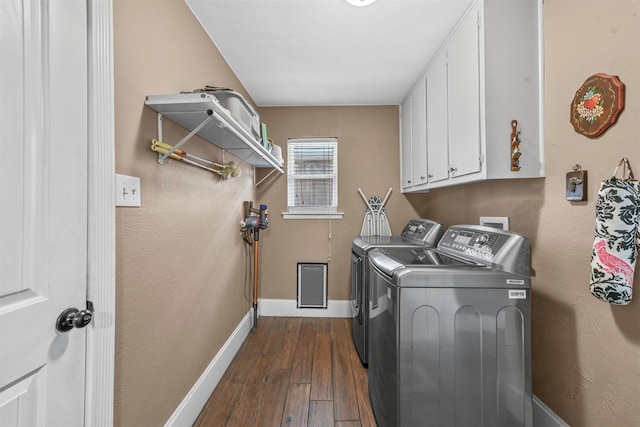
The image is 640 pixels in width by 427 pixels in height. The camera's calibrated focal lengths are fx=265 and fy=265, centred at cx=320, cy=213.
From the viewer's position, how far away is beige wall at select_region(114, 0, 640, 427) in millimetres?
1054

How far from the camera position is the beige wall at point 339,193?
10.0 ft

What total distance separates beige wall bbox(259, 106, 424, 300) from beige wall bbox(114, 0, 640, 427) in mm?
1105

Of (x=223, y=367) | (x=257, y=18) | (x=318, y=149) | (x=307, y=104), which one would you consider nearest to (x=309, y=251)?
(x=318, y=149)

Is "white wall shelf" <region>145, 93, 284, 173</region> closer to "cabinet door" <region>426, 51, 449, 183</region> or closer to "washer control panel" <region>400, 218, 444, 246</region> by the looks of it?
"cabinet door" <region>426, 51, 449, 183</region>

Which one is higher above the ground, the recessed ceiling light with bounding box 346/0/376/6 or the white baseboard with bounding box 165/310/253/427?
the recessed ceiling light with bounding box 346/0/376/6

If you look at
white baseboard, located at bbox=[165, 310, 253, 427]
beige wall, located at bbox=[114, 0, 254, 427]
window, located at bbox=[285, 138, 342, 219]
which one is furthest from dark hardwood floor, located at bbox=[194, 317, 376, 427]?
window, located at bbox=[285, 138, 342, 219]

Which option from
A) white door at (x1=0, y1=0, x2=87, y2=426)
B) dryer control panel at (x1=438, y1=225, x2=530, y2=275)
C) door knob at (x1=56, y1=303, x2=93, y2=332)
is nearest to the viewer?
white door at (x1=0, y1=0, x2=87, y2=426)

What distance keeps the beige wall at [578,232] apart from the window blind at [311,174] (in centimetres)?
186

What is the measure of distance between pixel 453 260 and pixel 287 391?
4.66 ft

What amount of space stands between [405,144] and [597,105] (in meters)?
1.77

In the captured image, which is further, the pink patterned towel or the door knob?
the pink patterned towel

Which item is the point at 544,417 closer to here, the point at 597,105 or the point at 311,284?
the point at 597,105

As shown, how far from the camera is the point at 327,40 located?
1.86m

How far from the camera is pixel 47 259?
771 millimetres
